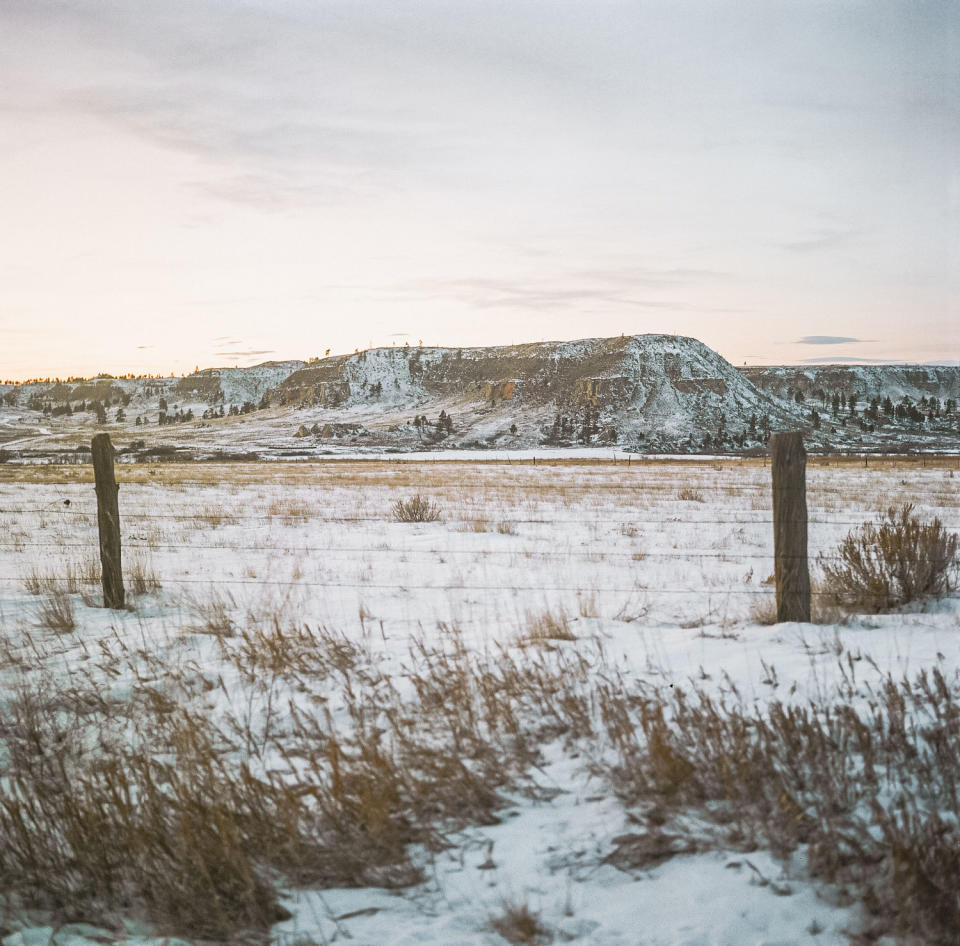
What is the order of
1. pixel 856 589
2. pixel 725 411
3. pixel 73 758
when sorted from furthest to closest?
pixel 725 411, pixel 856 589, pixel 73 758

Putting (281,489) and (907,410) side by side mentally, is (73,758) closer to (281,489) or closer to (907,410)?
(281,489)

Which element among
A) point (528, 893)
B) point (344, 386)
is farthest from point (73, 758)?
point (344, 386)

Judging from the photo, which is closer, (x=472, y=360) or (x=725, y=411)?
(x=725, y=411)

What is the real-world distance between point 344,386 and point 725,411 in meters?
92.5

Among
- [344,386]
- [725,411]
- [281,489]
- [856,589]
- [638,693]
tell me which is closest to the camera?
[638,693]

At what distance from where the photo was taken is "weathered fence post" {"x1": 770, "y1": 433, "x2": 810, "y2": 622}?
4934 mm

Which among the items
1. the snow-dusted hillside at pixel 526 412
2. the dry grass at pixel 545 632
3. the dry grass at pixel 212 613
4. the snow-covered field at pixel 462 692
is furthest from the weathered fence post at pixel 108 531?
the snow-dusted hillside at pixel 526 412

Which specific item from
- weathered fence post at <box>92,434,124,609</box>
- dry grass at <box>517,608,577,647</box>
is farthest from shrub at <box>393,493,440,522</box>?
dry grass at <box>517,608,577,647</box>

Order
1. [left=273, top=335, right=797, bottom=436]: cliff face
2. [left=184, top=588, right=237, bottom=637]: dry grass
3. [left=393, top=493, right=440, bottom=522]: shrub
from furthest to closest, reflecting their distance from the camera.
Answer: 1. [left=273, top=335, right=797, bottom=436]: cliff face
2. [left=393, top=493, right=440, bottom=522]: shrub
3. [left=184, top=588, right=237, bottom=637]: dry grass

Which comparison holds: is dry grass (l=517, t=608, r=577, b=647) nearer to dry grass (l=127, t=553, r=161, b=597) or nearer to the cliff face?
dry grass (l=127, t=553, r=161, b=597)

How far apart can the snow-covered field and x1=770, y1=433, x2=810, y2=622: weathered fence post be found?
24 cm

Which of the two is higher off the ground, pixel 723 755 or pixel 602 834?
pixel 723 755

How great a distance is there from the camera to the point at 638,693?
12.6ft

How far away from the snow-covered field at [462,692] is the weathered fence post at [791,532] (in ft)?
0.79
